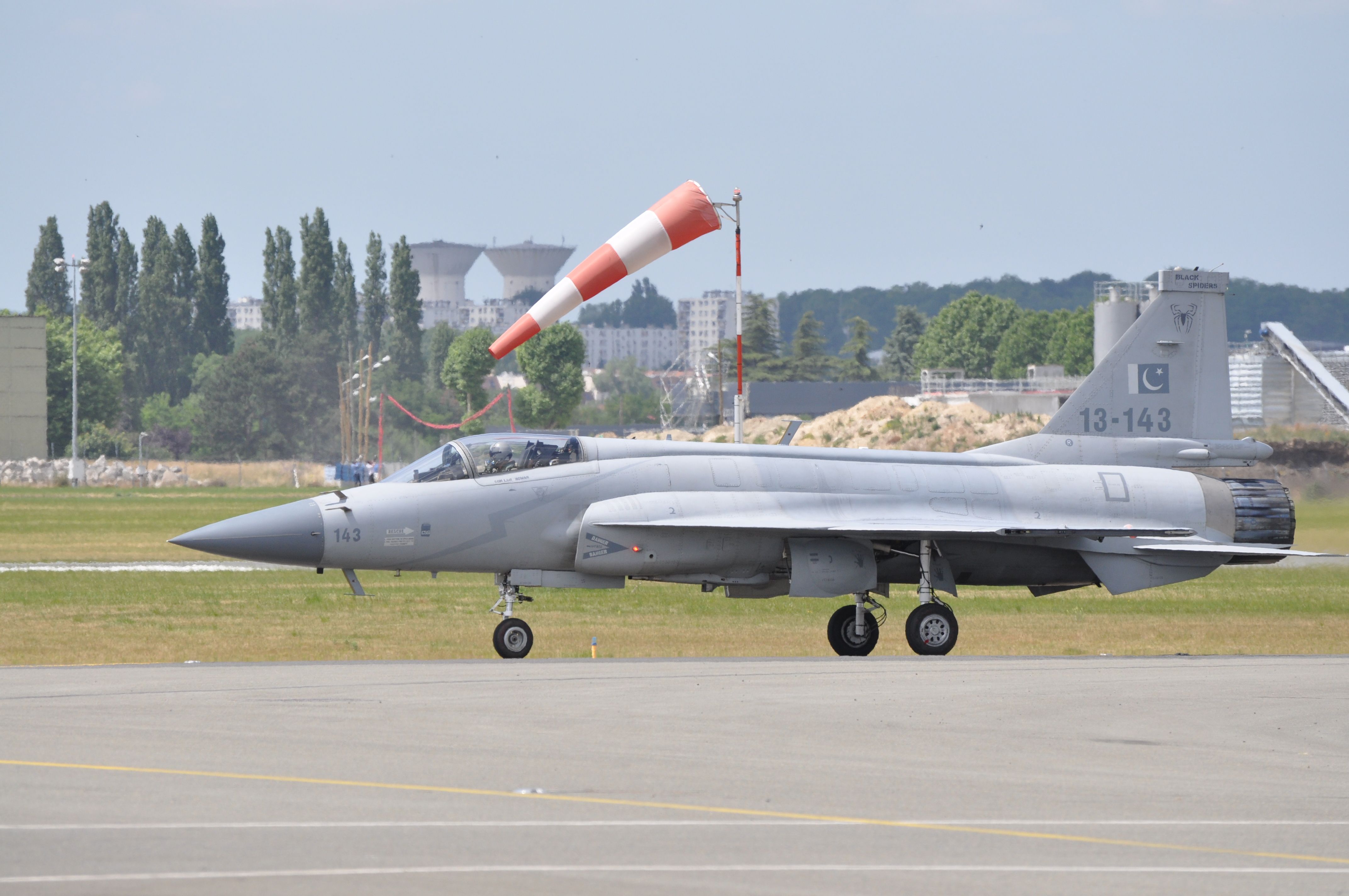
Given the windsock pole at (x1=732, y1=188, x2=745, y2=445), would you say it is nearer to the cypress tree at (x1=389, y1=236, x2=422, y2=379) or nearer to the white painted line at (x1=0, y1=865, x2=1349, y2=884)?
the white painted line at (x1=0, y1=865, x2=1349, y2=884)

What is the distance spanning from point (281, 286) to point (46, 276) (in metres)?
20.9

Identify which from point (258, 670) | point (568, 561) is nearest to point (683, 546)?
point (568, 561)

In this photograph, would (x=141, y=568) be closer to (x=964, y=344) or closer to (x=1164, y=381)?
(x=1164, y=381)

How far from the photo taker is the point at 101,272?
13775 cm

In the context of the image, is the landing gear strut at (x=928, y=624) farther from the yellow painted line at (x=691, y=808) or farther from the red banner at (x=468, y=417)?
the red banner at (x=468, y=417)

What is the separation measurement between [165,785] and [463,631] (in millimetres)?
12653

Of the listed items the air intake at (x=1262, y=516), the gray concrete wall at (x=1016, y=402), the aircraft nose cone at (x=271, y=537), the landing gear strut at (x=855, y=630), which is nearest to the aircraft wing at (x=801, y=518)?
the landing gear strut at (x=855, y=630)

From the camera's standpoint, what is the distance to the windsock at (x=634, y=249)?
19.4m

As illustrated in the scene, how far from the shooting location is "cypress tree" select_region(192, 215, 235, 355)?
140m

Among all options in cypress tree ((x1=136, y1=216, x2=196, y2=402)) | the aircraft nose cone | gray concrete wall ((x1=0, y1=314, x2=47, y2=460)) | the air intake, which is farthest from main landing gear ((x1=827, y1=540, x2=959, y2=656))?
cypress tree ((x1=136, y1=216, x2=196, y2=402))

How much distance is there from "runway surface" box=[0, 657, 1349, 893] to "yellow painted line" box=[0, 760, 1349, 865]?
0.03 meters

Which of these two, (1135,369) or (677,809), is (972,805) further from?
(1135,369)

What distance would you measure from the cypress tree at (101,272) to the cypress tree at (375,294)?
2180 cm

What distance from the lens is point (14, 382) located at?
101625 millimetres
